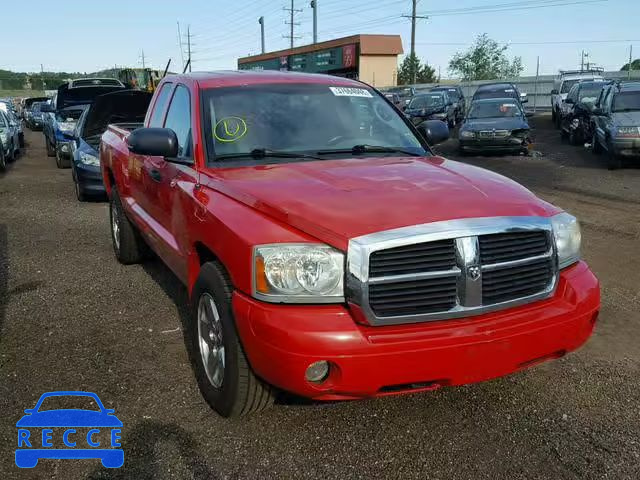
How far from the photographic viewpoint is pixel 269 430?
317 cm

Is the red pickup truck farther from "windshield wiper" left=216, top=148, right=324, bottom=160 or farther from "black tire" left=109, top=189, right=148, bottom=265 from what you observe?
"black tire" left=109, top=189, right=148, bottom=265

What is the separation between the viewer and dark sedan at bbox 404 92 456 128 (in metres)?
21.3

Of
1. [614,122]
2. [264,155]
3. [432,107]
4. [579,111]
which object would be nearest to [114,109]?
[264,155]

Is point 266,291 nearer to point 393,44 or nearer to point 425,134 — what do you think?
point 425,134

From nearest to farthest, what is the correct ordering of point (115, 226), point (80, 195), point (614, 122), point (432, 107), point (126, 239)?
point (126, 239) < point (115, 226) < point (80, 195) < point (614, 122) < point (432, 107)

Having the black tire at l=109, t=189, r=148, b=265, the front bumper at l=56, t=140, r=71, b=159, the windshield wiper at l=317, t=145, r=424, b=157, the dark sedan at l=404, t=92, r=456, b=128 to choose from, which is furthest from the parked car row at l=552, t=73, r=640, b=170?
the front bumper at l=56, t=140, r=71, b=159

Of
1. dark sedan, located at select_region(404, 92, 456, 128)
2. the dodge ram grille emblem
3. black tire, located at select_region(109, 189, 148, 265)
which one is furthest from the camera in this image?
dark sedan, located at select_region(404, 92, 456, 128)

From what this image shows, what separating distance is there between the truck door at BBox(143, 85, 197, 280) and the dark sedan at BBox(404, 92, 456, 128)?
1707 cm

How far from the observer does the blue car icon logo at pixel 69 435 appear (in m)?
2.98

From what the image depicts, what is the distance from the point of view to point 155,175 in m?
4.43

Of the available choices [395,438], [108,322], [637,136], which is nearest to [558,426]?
[395,438]

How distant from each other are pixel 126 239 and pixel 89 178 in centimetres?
443

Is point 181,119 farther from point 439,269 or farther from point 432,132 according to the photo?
point 439,269

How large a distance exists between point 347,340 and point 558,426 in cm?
138
